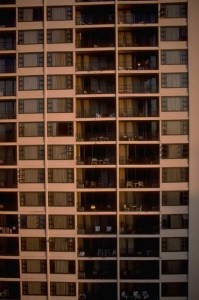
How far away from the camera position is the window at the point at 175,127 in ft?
74.7

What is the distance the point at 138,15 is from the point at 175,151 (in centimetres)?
1124

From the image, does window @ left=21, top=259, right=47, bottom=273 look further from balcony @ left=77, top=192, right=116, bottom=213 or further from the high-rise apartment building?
balcony @ left=77, top=192, right=116, bottom=213

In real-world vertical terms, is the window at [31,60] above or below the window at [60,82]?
above

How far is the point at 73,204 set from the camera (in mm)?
23062

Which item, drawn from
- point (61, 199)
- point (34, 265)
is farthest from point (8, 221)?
point (61, 199)

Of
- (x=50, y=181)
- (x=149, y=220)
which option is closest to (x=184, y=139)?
(x=149, y=220)

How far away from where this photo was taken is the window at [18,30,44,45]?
23016mm

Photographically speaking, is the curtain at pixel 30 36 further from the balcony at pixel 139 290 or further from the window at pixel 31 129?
the balcony at pixel 139 290

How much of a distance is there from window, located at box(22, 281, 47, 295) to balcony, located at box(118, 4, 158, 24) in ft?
70.0

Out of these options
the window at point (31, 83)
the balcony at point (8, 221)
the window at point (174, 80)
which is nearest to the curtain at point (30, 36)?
the window at point (31, 83)

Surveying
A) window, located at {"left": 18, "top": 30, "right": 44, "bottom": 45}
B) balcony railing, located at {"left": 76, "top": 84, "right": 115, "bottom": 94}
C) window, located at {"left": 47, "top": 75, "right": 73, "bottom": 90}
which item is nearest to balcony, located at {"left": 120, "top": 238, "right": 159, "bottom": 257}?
balcony railing, located at {"left": 76, "top": 84, "right": 115, "bottom": 94}

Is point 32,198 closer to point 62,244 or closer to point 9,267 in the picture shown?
point 62,244

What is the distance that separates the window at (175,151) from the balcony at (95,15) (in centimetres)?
1079

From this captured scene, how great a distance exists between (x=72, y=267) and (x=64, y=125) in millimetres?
11007
